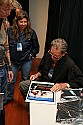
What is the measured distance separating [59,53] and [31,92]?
2.00 ft

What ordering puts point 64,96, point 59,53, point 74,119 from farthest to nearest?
1. point 59,53
2. point 64,96
3. point 74,119

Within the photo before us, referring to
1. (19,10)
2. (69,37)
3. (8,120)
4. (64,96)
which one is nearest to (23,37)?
(19,10)

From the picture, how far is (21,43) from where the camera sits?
315cm

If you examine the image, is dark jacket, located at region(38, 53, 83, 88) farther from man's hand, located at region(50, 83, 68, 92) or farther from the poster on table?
the poster on table

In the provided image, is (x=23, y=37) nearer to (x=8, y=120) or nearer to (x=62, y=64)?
(x=62, y=64)

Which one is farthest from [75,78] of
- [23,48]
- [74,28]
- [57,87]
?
[23,48]

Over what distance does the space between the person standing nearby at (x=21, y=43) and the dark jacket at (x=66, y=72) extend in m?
0.69

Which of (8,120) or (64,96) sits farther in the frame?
(8,120)

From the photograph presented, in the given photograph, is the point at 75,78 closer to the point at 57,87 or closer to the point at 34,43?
the point at 57,87

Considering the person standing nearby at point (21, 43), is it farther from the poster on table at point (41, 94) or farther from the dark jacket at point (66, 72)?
the poster on table at point (41, 94)

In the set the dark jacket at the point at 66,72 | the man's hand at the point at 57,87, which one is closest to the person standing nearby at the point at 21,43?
the dark jacket at the point at 66,72

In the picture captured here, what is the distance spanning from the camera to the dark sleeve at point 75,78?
2.27m

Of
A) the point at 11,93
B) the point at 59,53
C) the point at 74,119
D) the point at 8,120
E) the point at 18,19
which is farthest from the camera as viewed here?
the point at 11,93

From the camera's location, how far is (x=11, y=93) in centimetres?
335
